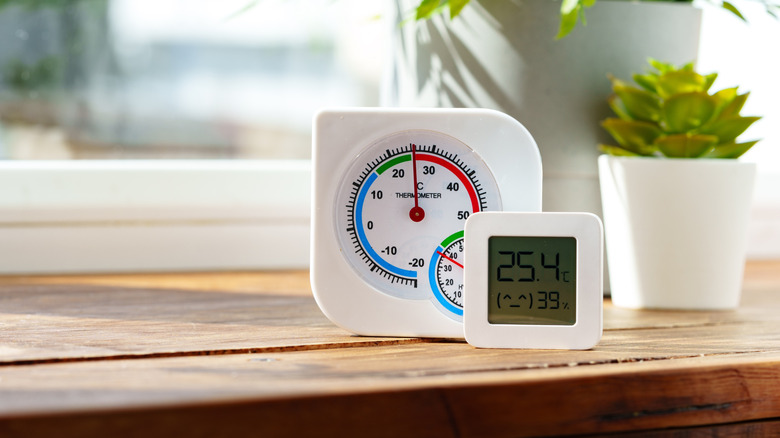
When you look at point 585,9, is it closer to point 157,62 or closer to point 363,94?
point 363,94

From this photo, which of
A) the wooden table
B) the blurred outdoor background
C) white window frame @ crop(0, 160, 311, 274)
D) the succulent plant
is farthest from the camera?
the blurred outdoor background

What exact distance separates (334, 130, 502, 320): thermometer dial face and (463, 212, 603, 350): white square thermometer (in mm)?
51

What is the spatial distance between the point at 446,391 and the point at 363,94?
0.93 m

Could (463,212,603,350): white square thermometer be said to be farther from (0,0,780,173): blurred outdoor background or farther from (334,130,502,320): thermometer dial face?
(0,0,780,173): blurred outdoor background

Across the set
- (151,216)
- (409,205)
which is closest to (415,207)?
(409,205)

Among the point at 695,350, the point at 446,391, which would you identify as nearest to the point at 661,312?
the point at 695,350

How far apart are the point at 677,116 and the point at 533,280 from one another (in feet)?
1.04

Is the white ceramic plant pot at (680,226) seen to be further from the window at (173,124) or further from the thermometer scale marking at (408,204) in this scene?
the window at (173,124)

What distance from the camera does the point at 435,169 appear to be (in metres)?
0.72

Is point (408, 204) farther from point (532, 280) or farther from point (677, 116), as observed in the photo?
point (677, 116)

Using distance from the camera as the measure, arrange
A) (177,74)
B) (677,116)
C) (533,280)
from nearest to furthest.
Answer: (533,280) < (677,116) < (177,74)

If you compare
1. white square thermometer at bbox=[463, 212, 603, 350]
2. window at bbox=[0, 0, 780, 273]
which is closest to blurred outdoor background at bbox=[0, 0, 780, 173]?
window at bbox=[0, 0, 780, 273]

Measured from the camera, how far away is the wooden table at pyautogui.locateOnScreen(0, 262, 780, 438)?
472 millimetres

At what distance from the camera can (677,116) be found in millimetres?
843
